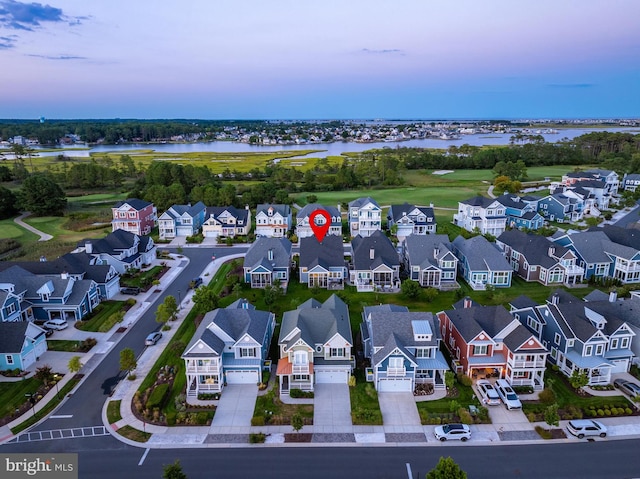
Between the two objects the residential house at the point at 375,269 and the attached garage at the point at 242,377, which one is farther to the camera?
Answer: the residential house at the point at 375,269

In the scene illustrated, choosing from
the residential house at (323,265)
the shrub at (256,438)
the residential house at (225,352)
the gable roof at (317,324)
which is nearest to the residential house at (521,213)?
the residential house at (323,265)

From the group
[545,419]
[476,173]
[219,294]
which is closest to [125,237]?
[219,294]

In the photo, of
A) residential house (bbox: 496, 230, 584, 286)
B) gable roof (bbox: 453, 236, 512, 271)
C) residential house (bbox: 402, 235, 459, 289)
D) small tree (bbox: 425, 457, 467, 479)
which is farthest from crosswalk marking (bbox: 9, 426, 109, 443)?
residential house (bbox: 496, 230, 584, 286)

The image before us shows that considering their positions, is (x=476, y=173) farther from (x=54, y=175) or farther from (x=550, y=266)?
(x=54, y=175)

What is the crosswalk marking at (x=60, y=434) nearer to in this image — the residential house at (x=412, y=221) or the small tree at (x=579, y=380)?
the small tree at (x=579, y=380)

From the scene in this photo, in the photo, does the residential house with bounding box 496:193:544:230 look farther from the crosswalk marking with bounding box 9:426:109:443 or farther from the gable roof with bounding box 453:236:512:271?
the crosswalk marking with bounding box 9:426:109:443

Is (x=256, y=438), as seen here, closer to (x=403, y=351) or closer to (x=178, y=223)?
(x=403, y=351)

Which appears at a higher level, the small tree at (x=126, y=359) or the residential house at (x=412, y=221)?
the residential house at (x=412, y=221)
